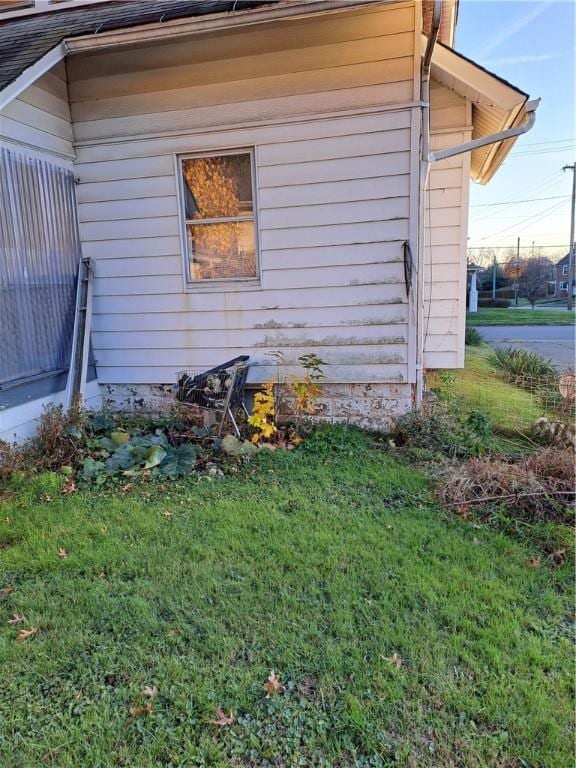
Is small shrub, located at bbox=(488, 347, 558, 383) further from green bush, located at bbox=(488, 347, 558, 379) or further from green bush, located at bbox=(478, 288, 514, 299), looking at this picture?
green bush, located at bbox=(478, 288, 514, 299)

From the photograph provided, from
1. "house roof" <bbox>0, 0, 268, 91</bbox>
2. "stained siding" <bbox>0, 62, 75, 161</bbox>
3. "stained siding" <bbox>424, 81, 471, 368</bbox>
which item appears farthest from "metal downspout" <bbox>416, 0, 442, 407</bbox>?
"stained siding" <bbox>0, 62, 75, 161</bbox>

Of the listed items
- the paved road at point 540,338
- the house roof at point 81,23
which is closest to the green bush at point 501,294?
the paved road at point 540,338

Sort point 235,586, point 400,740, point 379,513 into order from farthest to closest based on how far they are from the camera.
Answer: point 379,513 < point 235,586 < point 400,740

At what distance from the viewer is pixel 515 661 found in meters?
2.07

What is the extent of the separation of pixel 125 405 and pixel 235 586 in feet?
11.6

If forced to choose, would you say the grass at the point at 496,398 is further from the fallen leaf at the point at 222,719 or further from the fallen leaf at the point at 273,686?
the fallen leaf at the point at 222,719

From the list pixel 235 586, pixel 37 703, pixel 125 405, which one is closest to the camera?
pixel 37 703

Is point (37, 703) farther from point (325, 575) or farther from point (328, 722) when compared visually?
point (325, 575)

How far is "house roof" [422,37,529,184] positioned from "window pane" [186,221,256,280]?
2.49 meters

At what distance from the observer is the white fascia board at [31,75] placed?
3.85 m

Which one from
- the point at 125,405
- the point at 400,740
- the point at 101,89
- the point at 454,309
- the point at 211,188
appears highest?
the point at 101,89

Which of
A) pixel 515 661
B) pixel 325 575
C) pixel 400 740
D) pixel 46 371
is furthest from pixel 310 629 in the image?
pixel 46 371

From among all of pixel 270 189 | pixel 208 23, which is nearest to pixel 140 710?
pixel 270 189

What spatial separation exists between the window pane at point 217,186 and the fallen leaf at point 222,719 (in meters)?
4.40
